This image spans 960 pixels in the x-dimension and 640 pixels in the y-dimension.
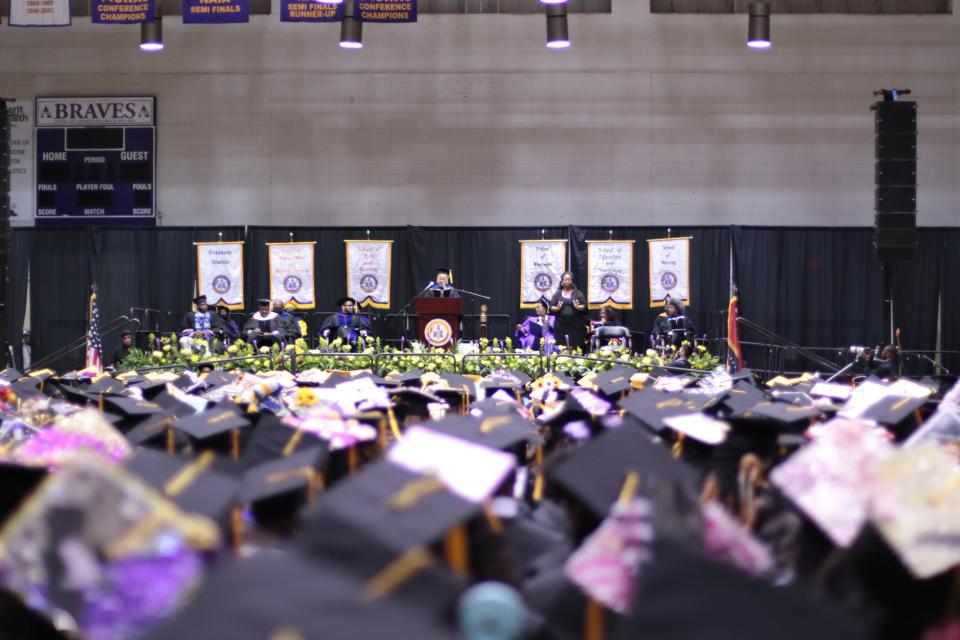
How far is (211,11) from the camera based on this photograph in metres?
15.4

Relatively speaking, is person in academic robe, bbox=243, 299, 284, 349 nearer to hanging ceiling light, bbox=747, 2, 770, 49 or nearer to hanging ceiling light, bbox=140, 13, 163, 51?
hanging ceiling light, bbox=140, 13, 163, 51

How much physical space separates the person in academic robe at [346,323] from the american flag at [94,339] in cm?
336

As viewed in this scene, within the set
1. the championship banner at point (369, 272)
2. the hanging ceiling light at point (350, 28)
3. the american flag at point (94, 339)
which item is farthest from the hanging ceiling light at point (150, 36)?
the championship banner at point (369, 272)

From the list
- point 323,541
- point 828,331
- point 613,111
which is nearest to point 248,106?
point 613,111

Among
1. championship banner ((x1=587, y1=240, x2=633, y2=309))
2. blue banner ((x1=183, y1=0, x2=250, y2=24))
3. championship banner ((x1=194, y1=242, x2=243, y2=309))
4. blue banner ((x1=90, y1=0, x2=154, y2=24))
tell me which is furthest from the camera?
championship banner ((x1=194, y1=242, x2=243, y2=309))

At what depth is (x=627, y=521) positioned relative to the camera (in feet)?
7.06

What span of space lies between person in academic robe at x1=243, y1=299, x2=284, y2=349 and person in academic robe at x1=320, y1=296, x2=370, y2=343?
2.38 ft

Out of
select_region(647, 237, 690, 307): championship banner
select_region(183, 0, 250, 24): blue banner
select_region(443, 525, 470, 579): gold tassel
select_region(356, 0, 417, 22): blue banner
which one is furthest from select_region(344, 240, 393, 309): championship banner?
select_region(443, 525, 470, 579): gold tassel

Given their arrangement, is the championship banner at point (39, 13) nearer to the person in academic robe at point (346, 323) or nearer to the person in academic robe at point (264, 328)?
the person in academic robe at point (264, 328)

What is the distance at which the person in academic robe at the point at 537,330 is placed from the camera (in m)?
17.6

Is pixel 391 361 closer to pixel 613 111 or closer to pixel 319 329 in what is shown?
pixel 319 329

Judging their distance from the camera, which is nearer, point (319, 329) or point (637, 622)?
point (637, 622)

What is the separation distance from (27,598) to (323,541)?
0.63 meters

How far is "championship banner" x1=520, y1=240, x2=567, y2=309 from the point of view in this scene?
778 inches
